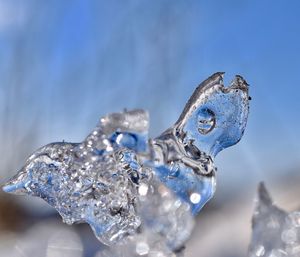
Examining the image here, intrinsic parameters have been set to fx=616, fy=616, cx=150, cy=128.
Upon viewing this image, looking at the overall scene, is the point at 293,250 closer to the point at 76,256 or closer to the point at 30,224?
the point at 76,256

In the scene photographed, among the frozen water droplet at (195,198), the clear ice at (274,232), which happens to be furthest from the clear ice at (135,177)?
the clear ice at (274,232)

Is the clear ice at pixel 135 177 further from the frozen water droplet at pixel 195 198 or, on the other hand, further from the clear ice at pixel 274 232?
the clear ice at pixel 274 232

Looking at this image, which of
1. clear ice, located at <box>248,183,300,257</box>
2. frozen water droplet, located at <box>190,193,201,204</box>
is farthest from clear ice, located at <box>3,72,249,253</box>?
clear ice, located at <box>248,183,300,257</box>

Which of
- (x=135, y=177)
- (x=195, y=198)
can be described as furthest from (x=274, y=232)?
(x=135, y=177)

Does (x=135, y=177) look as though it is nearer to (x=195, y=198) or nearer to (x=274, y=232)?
(x=195, y=198)

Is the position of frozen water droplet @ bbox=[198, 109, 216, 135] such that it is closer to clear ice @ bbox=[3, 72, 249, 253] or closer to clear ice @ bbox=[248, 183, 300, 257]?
clear ice @ bbox=[3, 72, 249, 253]

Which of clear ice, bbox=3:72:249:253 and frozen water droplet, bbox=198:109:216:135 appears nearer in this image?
clear ice, bbox=3:72:249:253

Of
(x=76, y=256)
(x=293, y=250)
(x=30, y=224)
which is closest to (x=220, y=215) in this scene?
(x=30, y=224)
